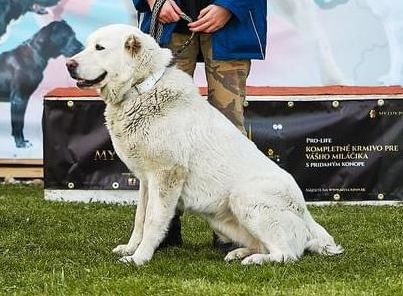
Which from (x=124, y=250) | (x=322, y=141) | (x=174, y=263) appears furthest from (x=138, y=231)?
(x=322, y=141)

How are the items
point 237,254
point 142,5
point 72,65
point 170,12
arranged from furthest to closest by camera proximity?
point 142,5 → point 170,12 → point 237,254 → point 72,65

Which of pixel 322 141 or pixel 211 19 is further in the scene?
→ pixel 322 141

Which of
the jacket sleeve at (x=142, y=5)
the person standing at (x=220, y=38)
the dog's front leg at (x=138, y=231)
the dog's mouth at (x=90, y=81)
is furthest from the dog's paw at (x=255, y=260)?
the jacket sleeve at (x=142, y=5)

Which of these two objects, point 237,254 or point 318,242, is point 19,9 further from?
point 318,242

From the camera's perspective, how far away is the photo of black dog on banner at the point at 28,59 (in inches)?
317

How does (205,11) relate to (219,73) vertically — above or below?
above

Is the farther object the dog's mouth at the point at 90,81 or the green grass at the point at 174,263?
the dog's mouth at the point at 90,81

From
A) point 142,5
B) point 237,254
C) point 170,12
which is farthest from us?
point 142,5

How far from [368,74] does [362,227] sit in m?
2.48

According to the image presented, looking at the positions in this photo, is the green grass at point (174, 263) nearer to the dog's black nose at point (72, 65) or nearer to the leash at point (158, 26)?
the dog's black nose at point (72, 65)

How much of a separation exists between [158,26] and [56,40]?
326 centimetres

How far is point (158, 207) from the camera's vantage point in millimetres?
4523

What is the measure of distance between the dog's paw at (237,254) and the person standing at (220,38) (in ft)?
2.35

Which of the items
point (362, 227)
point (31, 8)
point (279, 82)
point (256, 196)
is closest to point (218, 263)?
point (256, 196)
